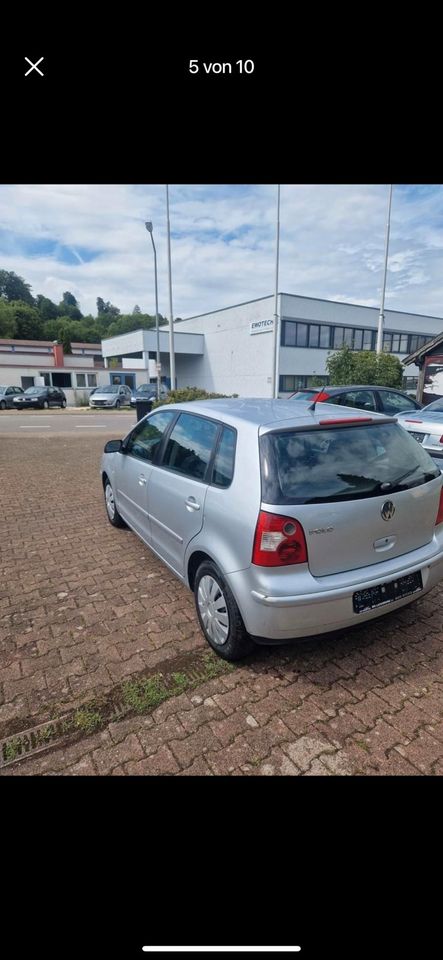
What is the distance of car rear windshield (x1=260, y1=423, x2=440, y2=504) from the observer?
237 centimetres

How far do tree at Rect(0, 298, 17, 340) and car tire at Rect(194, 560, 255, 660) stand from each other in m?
72.2

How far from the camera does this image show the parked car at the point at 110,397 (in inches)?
1185

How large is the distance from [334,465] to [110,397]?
2944 centimetres

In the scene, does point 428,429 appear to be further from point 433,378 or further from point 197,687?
point 433,378

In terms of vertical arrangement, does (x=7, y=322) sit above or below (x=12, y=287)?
below

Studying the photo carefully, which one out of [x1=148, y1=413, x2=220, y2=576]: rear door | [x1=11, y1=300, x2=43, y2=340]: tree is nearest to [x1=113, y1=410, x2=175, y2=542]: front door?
[x1=148, y1=413, x2=220, y2=576]: rear door

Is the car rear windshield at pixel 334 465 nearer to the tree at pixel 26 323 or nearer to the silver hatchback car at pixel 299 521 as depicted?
the silver hatchback car at pixel 299 521

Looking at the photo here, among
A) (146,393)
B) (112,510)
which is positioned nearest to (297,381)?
(146,393)

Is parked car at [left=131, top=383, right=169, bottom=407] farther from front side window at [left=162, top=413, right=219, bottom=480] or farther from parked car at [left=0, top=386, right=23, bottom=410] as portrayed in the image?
front side window at [left=162, top=413, right=219, bottom=480]

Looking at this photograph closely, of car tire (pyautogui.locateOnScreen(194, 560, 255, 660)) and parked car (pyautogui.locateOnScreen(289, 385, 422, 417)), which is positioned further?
parked car (pyautogui.locateOnScreen(289, 385, 422, 417))

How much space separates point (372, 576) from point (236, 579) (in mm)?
773

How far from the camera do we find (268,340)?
3166 centimetres
